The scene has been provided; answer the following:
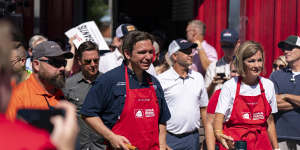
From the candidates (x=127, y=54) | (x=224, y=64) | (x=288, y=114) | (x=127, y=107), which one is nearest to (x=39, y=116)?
(x=127, y=107)

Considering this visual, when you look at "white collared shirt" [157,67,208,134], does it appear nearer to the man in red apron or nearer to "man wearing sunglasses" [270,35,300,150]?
"man wearing sunglasses" [270,35,300,150]

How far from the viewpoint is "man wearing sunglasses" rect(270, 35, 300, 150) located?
6156 millimetres

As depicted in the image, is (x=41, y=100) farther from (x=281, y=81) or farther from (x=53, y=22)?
(x=53, y=22)

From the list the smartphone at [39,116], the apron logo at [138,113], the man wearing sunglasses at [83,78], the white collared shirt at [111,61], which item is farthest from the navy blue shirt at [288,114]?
the smartphone at [39,116]

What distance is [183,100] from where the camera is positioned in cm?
594

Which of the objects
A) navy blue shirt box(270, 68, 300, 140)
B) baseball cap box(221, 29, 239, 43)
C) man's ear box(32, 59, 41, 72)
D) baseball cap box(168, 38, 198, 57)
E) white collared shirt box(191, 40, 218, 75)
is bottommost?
navy blue shirt box(270, 68, 300, 140)

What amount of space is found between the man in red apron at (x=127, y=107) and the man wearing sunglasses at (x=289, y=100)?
2.39 meters

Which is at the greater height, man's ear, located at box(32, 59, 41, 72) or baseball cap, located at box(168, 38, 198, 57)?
baseball cap, located at box(168, 38, 198, 57)

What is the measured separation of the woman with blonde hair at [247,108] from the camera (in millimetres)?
4789

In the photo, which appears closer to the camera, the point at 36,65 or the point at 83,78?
the point at 36,65

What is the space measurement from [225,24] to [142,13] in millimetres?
6134

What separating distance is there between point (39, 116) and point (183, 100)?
4.29m

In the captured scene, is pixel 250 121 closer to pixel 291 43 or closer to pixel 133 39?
pixel 133 39

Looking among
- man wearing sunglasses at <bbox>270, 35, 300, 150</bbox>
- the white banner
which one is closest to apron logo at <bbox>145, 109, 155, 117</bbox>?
man wearing sunglasses at <bbox>270, 35, 300, 150</bbox>
